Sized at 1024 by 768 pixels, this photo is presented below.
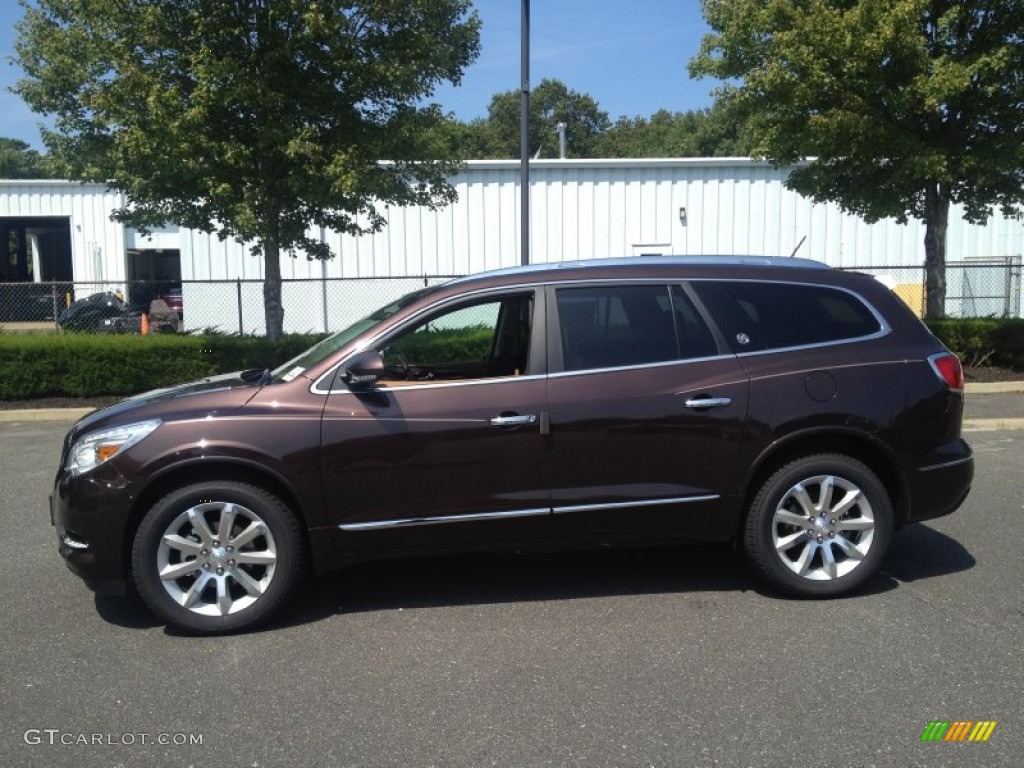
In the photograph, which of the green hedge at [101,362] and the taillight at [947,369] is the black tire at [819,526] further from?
the green hedge at [101,362]

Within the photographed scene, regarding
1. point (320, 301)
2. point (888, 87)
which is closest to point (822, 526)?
point (888, 87)

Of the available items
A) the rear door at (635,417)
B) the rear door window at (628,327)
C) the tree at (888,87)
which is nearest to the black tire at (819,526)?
the rear door at (635,417)

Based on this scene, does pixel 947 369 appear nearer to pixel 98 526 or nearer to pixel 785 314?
pixel 785 314

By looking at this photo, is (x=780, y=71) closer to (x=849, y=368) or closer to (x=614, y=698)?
(x=849, y=368)

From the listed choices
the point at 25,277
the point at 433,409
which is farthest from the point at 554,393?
the point at 25,277

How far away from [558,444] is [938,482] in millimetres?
2157

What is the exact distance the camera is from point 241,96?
10.6 meters

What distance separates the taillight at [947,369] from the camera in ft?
15.4

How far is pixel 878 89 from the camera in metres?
11.9

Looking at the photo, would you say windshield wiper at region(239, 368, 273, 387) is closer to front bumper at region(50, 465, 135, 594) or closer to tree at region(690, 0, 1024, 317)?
front bumper at region(50, 465, 135, 594)

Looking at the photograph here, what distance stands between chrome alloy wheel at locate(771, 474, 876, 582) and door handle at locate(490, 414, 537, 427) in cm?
144

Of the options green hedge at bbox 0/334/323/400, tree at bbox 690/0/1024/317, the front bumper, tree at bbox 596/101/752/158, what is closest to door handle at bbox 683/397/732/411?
the front bumper

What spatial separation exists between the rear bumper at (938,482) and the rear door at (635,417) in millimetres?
1073

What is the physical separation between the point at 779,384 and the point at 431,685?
92.9 inches
